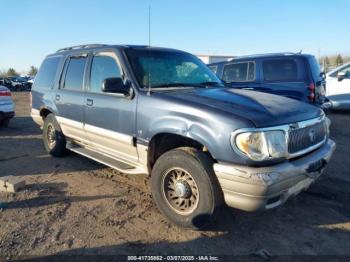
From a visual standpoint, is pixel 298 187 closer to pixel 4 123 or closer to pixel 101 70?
pixel 101 70

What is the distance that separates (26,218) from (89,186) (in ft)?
3.71

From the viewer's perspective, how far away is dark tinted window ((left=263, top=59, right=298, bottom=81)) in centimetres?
794

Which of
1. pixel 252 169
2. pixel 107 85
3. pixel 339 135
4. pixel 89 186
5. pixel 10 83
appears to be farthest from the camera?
pixel 10 83

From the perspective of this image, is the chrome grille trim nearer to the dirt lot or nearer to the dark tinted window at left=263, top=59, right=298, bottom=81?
the dirt lot

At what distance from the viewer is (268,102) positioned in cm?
380

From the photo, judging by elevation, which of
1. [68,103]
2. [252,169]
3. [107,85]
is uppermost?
[107,85]

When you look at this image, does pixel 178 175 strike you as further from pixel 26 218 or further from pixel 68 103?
pixel 68 103

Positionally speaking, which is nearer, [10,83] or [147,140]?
[147,140]

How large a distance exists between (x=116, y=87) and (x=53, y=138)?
2839 mm

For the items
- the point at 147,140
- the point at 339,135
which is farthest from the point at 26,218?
the point at 339,135

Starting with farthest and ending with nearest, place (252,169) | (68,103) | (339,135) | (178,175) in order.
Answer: (339,135)
(68,103)
(178,175)
(252,169)

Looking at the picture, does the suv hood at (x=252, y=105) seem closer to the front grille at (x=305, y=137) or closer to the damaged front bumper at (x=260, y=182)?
the front grille at (x=305, y=137)

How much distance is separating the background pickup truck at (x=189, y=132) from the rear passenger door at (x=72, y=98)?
0.07 feet

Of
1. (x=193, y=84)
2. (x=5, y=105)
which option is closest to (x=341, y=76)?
(x=193, y=84)
